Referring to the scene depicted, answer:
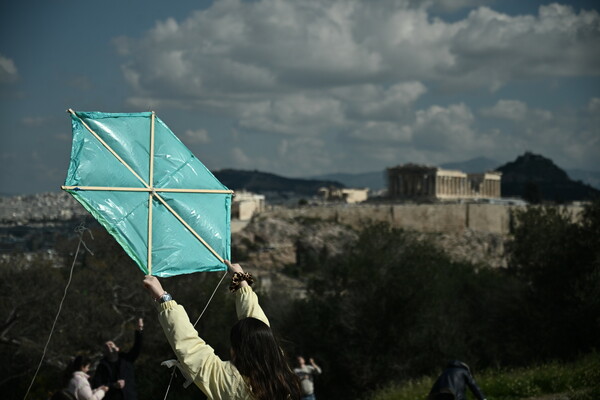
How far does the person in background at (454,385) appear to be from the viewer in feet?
24.6

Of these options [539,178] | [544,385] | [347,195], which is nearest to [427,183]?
[347,195]

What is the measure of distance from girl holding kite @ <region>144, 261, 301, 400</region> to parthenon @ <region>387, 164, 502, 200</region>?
91.5 metres

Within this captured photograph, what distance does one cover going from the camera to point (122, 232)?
485cm

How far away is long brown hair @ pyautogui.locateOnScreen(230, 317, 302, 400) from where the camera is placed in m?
3.24

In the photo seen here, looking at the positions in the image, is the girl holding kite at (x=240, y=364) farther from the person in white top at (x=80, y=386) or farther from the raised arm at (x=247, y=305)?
the person in white top at (x=80, y=386)

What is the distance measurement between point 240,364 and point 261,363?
0.32ft

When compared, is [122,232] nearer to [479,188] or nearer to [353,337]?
[353,337]

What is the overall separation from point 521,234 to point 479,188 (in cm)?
8073

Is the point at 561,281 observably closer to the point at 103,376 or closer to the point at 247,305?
the point at 103,376

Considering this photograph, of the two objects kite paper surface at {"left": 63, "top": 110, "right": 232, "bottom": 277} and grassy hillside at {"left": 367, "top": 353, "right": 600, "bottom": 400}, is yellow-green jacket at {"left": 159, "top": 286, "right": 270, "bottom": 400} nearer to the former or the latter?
kite paper surface at {"left": 63, "top": 110, "right": 232, "bottom": 277}

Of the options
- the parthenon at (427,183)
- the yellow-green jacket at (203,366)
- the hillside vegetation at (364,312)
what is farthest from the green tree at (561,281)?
the parthenon at (427,183)

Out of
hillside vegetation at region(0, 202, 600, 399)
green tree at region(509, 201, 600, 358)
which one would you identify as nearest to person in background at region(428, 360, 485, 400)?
green tree at region(509, 201, 600, 358)

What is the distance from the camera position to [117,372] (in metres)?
8.01

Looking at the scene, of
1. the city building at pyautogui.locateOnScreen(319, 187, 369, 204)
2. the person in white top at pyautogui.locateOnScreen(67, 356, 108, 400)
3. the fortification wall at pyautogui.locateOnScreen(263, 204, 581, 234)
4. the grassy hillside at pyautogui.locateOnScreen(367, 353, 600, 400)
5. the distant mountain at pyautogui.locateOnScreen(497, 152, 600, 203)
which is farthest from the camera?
the distant mountain at pyautogui.locateOnScreen(497, 152, 600, 203)
